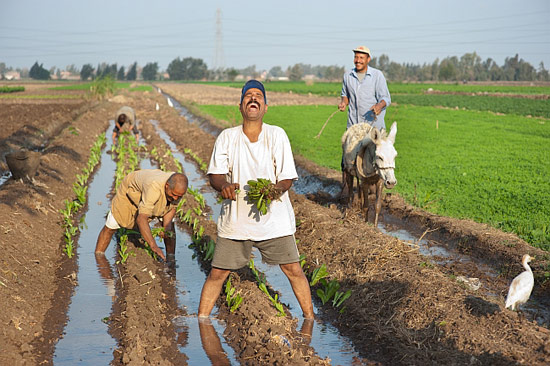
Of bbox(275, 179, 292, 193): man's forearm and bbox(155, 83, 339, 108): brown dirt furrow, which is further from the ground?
bbox(275, 179, 292, 193): man's forearm

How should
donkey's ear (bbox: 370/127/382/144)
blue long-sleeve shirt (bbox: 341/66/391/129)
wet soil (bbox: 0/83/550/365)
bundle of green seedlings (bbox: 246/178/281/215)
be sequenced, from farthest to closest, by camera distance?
blue long-sleeve shirt (bbox: 341/66/391/129)
donkey's ear (bbox: 370/127/382/144)
bundle of green seedlings (bbox: 246/178/281/215)
wet soil (bbox: 0/83/550/365)

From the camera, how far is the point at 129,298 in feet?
18.1

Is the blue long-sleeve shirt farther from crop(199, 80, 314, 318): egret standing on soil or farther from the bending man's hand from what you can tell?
the bending man's hand

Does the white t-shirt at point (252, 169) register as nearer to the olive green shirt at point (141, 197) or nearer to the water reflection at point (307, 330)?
the water reflection at point (307, 330)

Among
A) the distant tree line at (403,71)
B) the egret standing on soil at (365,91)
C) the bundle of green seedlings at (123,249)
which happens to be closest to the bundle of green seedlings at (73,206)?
the bundle of green seedlings at (123,249)

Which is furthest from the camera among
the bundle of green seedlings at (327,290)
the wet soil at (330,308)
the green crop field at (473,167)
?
the green crop field at (473,167)

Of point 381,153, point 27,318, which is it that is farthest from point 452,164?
point 27,318

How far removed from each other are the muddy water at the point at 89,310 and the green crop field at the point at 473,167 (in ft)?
16.7

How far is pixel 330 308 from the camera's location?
5.68 meters

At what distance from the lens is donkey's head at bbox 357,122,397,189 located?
24.0 ft

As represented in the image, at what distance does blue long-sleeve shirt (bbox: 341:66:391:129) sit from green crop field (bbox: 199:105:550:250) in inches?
74.6

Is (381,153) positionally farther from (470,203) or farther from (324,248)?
(470,203)

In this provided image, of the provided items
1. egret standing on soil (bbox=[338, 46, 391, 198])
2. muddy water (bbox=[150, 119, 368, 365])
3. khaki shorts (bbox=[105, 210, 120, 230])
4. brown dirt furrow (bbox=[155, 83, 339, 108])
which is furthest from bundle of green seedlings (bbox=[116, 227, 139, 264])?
brown dirt furrow (bbox=[155, 83, 339, 108])

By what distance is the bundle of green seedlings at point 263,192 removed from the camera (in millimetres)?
4434
